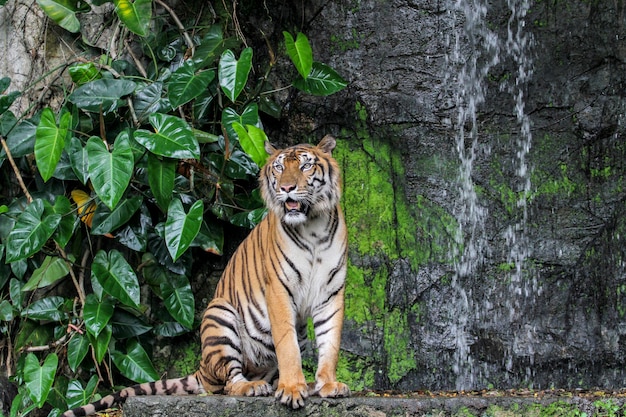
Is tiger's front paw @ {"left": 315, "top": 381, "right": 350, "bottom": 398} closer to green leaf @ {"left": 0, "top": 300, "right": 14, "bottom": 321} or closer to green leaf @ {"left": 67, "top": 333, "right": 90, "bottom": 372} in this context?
green leaf @ {"left": 67, "top": 333, "right": 90, "bottom": 372}

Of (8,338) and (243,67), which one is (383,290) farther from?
(8,338)

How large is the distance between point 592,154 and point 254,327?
3.48 m

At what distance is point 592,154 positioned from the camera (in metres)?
6.77

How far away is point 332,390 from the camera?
423cm

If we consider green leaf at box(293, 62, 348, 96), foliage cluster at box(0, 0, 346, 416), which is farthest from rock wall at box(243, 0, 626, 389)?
foliage cluster at box(0, 0, 346, 416)

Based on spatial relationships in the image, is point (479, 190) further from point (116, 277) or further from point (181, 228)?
point (116, 277)

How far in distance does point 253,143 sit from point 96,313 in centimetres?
180

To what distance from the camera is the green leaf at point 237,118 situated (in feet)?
20.2

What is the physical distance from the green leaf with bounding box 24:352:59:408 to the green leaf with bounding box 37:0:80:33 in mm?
2697

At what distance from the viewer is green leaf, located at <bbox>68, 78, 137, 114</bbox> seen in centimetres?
623

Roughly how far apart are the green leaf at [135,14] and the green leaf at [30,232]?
1.47m

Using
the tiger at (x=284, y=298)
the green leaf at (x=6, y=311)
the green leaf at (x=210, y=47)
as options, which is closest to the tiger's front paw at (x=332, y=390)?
the tiger at (x=284, y=298)

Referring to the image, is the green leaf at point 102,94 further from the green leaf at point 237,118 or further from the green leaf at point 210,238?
the green leaf at point 210,238

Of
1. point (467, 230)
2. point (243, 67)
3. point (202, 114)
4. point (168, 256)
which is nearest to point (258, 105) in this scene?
point (202, 114)
